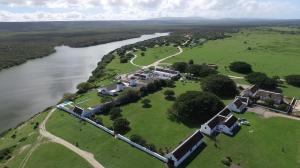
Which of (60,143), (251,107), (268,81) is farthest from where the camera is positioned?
(268,81)

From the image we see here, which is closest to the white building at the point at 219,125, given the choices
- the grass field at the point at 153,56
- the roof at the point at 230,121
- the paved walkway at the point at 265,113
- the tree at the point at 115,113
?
the roof at the point at 230,121

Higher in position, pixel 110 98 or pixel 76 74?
pixel 110 98

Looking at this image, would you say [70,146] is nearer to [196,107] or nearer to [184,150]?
[184,150]

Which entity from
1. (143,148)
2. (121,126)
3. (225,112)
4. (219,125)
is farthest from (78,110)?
(225,112)

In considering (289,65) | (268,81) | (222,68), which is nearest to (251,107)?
(268,81)

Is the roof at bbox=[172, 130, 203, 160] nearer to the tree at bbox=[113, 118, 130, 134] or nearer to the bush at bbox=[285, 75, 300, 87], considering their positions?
the tree at bbox=[113, 118, 130, 134]

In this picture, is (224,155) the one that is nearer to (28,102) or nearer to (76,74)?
(28,102)
